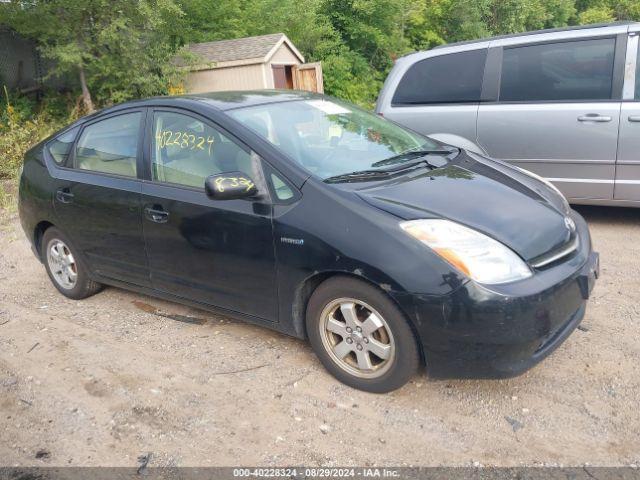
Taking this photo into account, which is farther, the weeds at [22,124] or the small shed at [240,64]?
the small shed at [240,64]

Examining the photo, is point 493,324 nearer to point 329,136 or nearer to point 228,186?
point 228,186

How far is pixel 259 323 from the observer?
3.62 m

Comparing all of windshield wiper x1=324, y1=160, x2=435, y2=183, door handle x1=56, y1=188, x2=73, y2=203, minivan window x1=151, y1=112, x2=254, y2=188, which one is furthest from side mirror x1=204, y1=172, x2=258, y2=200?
door handle x1=56, y1=188, x2=73, y2=203

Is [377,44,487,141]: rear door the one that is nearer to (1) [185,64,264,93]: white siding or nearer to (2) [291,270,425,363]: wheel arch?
(2) [291,270,425,363]: wheel arch

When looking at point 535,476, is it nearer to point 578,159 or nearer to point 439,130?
point 578,159

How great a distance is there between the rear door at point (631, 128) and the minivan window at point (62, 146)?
4.63m

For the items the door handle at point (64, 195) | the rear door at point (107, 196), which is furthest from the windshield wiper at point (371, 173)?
the door handle at point (64, 195)

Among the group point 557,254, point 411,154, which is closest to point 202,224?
point 411,154

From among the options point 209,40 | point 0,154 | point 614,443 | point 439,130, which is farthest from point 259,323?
point 209,40

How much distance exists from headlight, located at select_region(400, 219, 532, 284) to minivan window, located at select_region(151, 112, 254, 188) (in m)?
1.11

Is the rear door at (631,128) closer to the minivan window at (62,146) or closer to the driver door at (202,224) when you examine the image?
the driver door at (202,224)

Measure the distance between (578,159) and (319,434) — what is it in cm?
392

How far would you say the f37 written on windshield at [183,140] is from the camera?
3.74 meters

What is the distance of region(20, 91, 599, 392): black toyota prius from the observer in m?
2.88
